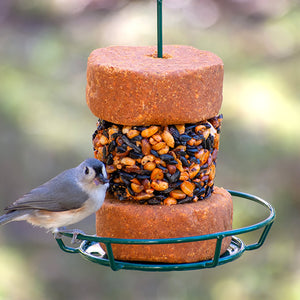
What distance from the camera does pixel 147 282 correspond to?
17.3 feet

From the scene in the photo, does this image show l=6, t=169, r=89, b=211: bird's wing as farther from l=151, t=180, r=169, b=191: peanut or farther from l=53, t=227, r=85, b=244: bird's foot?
l=151, t=180, r=169, b=191: peanut

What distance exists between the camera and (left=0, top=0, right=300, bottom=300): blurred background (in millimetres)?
4613

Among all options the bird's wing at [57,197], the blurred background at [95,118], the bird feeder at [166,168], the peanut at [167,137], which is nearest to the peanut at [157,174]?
the bird feeder at [166,168]

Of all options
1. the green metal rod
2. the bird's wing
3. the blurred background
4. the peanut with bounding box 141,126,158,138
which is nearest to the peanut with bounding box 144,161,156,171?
the peanut with bounding box 141,126,158,138

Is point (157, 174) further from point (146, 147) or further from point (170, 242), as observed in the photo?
point (170, 242)

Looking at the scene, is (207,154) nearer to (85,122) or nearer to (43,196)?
(43,196)

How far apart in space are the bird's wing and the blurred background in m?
1.63

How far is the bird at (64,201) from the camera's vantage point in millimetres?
2838

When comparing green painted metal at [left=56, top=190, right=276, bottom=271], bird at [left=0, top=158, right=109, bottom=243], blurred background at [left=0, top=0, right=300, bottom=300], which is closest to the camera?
green painted metal at [left=56, top=190, right=276, bottom=271]

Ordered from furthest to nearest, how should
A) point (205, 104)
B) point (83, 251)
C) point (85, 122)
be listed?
point (85, 122) → point (83, 251) → point (205, 104)

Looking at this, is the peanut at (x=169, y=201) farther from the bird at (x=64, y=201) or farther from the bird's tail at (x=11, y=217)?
the bird's tail at (x=11, y=217)

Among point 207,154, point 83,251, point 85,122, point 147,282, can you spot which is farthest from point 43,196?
point 147,282

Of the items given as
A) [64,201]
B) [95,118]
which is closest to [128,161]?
[64,201]

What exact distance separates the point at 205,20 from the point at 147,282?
192 centimetres
